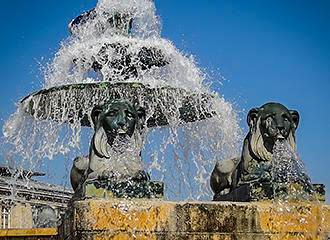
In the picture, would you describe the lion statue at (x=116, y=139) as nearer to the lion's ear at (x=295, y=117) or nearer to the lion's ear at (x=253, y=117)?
the lion's ear at (x=253, y=117)

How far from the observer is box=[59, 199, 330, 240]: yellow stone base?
670 centimetres

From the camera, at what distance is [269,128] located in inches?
316

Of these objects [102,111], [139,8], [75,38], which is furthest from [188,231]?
[139,8]

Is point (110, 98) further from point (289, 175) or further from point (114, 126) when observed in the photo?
point (289, 175)

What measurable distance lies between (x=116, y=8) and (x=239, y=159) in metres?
6.39

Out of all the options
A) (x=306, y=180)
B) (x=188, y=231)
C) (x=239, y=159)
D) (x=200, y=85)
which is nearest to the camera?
(x=188, y=231)

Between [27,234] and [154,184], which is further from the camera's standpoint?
[27,234]

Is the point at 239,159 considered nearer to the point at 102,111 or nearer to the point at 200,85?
the point at 102,111

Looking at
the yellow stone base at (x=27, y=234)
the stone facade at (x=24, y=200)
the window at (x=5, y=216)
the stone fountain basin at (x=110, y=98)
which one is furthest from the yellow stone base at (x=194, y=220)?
the window at (x=5, y=216)

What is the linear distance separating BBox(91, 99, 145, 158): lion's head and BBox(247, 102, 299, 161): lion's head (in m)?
1.40

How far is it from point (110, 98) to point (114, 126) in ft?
12.8

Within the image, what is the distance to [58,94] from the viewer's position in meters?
11.8

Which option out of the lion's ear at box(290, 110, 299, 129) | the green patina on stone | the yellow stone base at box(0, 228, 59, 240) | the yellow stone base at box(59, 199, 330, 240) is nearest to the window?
the yellow stone base at box(0, 228, 59, 240)

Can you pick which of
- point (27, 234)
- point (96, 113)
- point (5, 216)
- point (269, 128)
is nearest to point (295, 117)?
point (269, 128)
